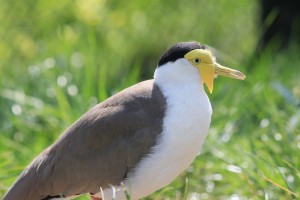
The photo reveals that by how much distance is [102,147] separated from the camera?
404 centimetres

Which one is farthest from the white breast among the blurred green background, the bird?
the blurred green background

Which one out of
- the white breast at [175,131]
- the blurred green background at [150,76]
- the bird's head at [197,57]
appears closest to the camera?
the white breast at [175,131]

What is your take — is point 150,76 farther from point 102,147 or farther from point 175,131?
point 175,131

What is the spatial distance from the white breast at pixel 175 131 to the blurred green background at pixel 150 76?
0.15m

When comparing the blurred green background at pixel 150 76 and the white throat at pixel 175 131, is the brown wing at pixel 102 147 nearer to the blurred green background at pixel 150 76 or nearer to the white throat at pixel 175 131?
the white throat at pixel 175 131

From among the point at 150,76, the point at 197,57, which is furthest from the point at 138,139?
the point at 150,76

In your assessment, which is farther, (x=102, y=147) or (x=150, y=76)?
(x=150, y=76)

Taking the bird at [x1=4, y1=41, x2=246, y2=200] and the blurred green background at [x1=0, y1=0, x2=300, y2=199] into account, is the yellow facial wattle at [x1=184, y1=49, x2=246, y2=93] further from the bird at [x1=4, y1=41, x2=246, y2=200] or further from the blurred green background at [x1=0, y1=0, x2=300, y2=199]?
the blurred green background at [x1=0, y1=0, x2=300, y2=199]

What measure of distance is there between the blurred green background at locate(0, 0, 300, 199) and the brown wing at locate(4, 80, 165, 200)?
0.31 metres

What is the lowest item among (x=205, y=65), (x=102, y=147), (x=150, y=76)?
(x=150, y=76)

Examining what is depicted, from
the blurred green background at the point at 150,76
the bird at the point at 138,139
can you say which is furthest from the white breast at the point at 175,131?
the blurred green background at the point at 150,76

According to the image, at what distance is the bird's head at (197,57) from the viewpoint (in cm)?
405

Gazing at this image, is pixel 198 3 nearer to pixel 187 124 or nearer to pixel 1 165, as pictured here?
pixel 1 165

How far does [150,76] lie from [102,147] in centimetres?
336
